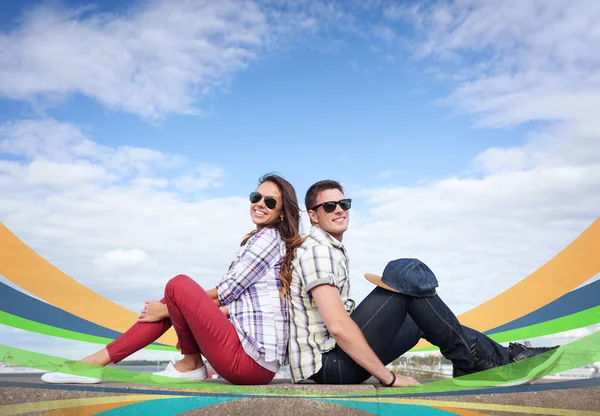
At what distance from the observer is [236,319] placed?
14.4 feet

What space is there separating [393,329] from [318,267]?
83cm

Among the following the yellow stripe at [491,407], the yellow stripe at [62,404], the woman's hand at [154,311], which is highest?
the woman's hand at [154,311]

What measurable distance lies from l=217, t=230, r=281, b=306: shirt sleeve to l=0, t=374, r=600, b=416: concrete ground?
2.60ft

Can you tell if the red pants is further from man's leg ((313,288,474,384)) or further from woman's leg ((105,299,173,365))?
man's leg ((313,288,474,384))

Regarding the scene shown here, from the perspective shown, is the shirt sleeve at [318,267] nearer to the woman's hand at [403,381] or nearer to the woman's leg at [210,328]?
the woman's leg at [210,328]

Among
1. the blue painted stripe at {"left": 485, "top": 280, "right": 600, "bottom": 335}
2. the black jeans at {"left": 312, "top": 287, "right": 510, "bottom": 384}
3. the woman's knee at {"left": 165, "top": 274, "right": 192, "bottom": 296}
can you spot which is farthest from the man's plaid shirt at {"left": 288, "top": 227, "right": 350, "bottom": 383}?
the blue painted stripe at {"left": 485, "top": 280, "right": 600, "bottom": 335}

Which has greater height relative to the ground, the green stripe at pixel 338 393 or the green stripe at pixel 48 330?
the green stripe at pixel 48 330

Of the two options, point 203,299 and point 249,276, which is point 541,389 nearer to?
point 249,276

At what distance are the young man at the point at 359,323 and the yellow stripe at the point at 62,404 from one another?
118 cm

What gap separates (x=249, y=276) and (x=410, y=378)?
4.86 ft

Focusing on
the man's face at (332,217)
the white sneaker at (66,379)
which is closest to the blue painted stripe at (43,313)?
the white sneaker at (66,379)

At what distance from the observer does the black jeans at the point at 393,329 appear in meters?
4.28

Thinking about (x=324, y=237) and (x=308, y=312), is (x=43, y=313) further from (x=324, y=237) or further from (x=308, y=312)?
(x=324, y=237)

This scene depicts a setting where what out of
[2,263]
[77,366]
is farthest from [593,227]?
[2,263]
